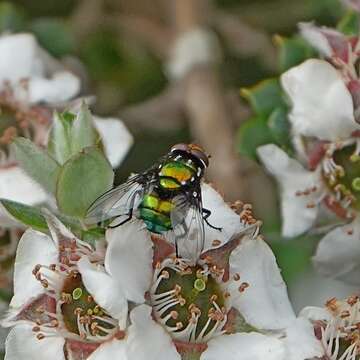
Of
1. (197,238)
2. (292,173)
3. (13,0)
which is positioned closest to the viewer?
(197,238)

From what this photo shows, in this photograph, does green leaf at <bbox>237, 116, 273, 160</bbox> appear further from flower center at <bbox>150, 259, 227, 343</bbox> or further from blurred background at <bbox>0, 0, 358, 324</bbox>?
flower center at <bbox>150, 259, 227, 343</bbox>

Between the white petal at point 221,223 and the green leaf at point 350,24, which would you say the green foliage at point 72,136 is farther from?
the green leaf at point 350,24

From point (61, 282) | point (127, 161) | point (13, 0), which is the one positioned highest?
point (61, 282)

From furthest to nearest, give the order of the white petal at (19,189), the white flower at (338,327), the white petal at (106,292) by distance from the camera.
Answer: the white petal at (19,189) → the white flower at (338,327) → the white petal at (106,292)

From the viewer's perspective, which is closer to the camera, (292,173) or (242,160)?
(292,173)

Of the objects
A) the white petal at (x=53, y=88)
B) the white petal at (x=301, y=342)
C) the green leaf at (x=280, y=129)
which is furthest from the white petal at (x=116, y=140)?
the white petal at (x=301, y=342)

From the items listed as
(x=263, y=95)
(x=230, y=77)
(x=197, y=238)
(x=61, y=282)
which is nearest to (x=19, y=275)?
(x=61, y=282)

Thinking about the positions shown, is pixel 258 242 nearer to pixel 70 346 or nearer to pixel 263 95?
pixel 70 346
